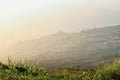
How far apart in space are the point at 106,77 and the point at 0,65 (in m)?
6.12

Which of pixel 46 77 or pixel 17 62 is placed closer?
pixel 46 77

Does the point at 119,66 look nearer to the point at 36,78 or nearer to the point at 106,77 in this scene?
the point at 106,77

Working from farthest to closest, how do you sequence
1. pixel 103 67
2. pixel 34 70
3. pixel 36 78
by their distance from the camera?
pixel 34 70, pixel 103 67, pixel 36 78

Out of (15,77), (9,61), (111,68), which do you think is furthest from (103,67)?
(9,61)

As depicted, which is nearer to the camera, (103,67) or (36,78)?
(36,78)

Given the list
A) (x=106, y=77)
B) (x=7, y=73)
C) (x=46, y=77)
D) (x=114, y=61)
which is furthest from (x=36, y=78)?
(x=114, y=61)

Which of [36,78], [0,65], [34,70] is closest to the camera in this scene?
[36,78]

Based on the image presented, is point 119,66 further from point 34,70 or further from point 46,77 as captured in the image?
point 34,70

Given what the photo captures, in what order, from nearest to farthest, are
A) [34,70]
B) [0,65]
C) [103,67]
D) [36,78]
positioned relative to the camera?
[36,78] < [103,67] < [34,70] < [0,65]

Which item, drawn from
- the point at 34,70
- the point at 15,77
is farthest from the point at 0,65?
the point at 15,77

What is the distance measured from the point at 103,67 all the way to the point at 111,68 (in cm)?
57

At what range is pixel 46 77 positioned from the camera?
14.7 meters

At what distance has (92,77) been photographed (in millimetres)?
14805

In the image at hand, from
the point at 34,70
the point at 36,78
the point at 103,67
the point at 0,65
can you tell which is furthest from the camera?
the point at 0,65
